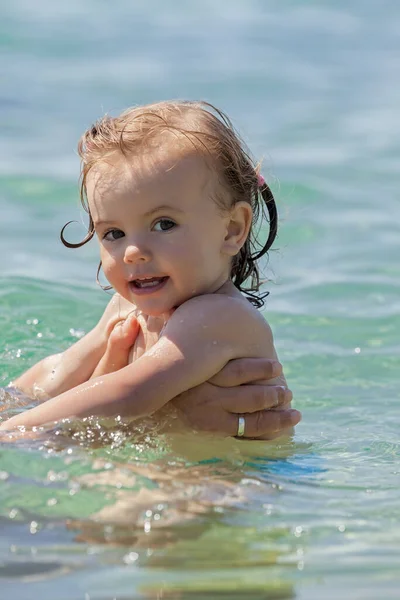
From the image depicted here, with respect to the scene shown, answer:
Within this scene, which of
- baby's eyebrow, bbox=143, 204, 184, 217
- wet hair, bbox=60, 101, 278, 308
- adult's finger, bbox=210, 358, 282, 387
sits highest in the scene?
wet hair, bbox=60, 101, 278, 308

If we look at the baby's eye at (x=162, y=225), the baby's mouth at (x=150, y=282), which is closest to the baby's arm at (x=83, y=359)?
the baby's mouth at (x=150, y=282)

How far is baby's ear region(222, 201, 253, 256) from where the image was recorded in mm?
3672

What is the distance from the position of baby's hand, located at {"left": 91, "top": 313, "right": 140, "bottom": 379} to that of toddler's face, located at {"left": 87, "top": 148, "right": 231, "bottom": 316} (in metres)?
0.21

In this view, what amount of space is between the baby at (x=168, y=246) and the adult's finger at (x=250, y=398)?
0.04m

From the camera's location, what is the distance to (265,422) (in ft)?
11.9

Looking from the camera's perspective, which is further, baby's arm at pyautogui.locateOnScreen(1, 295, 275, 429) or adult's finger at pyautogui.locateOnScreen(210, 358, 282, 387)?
adult's finger at pyautogui.locateOnScreen(210, 358, 282, 387)

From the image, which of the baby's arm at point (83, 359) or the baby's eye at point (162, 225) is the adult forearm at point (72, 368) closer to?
the baby's arm at point (83, 359)

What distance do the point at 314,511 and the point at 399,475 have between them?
563 millimetres

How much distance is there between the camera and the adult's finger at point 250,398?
356 cm

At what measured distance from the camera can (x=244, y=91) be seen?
10016mm

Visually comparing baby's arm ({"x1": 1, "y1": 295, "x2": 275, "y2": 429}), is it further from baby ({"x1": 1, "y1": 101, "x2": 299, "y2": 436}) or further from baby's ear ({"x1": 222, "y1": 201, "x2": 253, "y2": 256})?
baby's ear ({"x1": 222, "y1": 201, "x2": 253, "y2": 256})

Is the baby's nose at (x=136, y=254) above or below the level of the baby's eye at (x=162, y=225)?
below

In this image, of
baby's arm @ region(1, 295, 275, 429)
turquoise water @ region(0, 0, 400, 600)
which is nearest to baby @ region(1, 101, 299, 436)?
baby's arm @ region(1, 295, 275, 429)

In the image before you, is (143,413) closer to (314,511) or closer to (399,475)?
(314,511)
